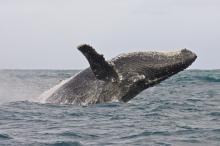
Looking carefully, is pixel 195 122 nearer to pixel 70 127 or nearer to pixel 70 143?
pixel 70 127

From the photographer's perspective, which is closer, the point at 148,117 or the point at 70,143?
the point at 70,143

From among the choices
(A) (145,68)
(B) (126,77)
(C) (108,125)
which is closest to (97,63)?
(B) (126,77)

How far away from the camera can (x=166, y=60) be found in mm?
13414

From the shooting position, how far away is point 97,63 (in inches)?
481

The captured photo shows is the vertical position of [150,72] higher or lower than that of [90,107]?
higher

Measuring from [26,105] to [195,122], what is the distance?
16.9 feet

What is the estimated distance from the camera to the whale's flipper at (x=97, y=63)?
1208 cm

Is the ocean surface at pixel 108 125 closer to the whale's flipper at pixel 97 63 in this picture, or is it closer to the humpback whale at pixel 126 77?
the humpback whale at pixel 126 77

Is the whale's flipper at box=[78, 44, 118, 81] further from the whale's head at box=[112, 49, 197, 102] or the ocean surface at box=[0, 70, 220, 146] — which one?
the ocean surface at box=[0, 70, 220, 146]

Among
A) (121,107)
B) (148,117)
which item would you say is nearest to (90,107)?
(121,107)

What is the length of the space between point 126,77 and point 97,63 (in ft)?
4.11

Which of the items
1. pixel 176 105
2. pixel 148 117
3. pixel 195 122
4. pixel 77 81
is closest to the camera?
pixel 195 122

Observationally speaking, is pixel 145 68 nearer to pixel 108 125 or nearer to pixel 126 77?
pixel 126 77

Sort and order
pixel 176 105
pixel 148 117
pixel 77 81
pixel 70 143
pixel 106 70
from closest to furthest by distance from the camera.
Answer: pixel 70 143 < pixel 148 117 < pixel 106 70 < pixel 77 81 < pixel 176 105
